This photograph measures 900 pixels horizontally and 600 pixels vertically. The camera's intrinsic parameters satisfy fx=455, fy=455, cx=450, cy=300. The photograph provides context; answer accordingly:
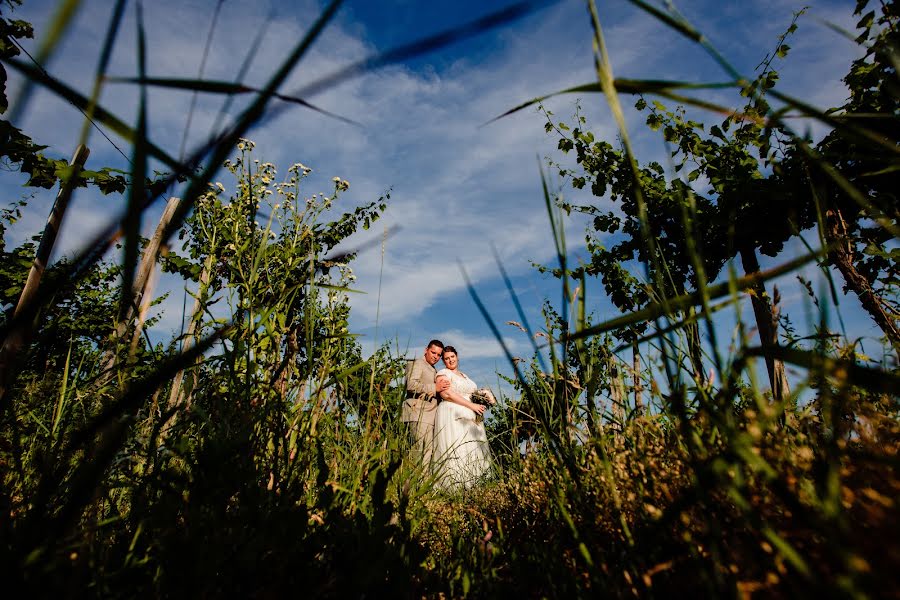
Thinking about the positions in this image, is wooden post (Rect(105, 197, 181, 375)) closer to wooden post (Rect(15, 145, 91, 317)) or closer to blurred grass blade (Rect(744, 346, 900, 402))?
wooden post (Rect(15, 145, 91, 317))

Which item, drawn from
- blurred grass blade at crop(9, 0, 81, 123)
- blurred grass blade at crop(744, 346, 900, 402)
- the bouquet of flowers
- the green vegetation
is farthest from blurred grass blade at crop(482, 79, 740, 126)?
the bouquet of flowers

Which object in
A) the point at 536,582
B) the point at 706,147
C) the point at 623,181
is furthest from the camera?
the point at 623,181

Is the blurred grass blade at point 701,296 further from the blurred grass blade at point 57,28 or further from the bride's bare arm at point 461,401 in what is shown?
the bride's bare arm at point 461,401

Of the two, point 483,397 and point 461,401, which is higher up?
point 461,401

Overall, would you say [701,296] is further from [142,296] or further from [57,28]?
[142,296]

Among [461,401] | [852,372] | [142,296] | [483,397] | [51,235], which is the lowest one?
[852,372]

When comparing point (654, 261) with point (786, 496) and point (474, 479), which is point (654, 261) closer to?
point (786, 496)

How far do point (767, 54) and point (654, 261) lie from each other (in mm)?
5159

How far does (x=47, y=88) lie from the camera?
22.7 inches

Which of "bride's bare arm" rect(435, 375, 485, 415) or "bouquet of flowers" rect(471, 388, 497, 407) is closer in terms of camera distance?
"bouquet of flowers" rect(471, 388, 497, 407)

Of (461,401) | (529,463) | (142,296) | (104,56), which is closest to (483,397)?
(461,401)

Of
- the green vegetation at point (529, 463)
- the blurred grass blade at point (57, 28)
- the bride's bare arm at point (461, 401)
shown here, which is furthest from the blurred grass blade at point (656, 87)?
the bride's bare arm at point (461, 401)

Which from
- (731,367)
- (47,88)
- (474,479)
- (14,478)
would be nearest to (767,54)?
(474,479)

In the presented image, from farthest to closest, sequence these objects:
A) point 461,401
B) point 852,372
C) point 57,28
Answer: point 461,401 < point 852,372 < point 57,28
